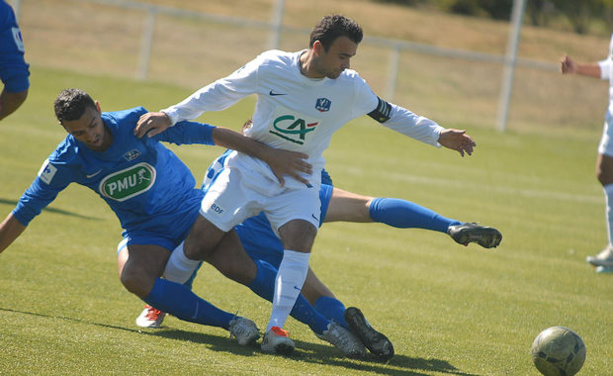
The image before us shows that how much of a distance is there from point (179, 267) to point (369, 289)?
200cm

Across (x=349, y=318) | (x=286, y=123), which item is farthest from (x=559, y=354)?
(x=286, y=123)

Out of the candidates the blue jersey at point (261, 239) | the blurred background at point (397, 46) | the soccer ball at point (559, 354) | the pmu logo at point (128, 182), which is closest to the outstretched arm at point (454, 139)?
the blue jersey at point (261, 239)

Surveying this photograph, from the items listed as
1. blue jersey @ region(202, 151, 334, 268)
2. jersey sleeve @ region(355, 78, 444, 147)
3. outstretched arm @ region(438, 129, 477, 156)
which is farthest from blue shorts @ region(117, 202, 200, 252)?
outstretched arm @ region(438, 129, 477, 156)

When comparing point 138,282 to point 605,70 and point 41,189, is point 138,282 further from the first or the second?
point 605,70

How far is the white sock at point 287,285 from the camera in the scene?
4828 mm

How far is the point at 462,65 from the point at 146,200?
29.2 m

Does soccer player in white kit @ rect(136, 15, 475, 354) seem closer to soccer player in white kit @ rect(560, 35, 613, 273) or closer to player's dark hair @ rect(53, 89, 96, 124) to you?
player's dark hair @ rect(53, 89, 96, 124)

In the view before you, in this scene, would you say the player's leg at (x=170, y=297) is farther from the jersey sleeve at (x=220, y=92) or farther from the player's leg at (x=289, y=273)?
the jersey sleeve at (x=220, y=92)

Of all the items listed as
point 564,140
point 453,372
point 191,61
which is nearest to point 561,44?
point 564,140

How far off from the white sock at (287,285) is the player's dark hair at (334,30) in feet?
4.15

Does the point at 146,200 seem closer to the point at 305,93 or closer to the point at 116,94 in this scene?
the point at 305,93

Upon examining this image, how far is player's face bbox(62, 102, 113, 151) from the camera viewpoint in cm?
478

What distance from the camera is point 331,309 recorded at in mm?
5254

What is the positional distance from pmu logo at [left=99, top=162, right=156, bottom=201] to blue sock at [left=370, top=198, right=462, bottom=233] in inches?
59.5
